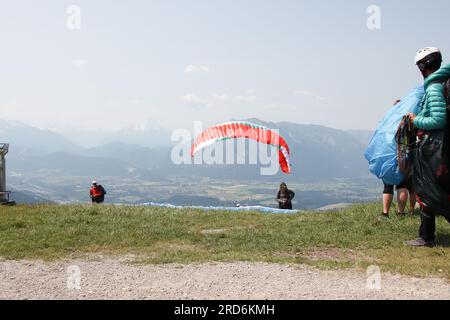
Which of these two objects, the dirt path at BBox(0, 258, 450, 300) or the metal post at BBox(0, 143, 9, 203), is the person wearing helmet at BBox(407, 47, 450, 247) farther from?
the metal post at BBox(0, 143, 9, 203)

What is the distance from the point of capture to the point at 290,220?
14.4 metres

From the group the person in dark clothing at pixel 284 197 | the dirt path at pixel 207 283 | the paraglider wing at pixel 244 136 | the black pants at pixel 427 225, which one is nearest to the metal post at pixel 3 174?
the paraglider wing at pixel 244 136

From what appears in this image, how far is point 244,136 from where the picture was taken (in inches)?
1115

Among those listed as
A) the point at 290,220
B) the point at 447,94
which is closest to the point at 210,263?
the point at 447,94

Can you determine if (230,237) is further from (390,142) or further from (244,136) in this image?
(244,136)

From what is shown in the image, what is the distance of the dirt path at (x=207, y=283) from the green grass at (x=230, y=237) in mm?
692

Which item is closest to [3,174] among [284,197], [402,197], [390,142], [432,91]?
[284,197]

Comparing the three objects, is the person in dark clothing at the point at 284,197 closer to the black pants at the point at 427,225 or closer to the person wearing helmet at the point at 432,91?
the black pants at the point at 427,225

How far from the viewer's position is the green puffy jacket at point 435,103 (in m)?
7.61

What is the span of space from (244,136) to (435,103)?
20795 millimetres

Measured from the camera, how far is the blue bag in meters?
11.4

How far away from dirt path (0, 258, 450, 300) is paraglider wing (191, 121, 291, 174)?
60.1 ft
